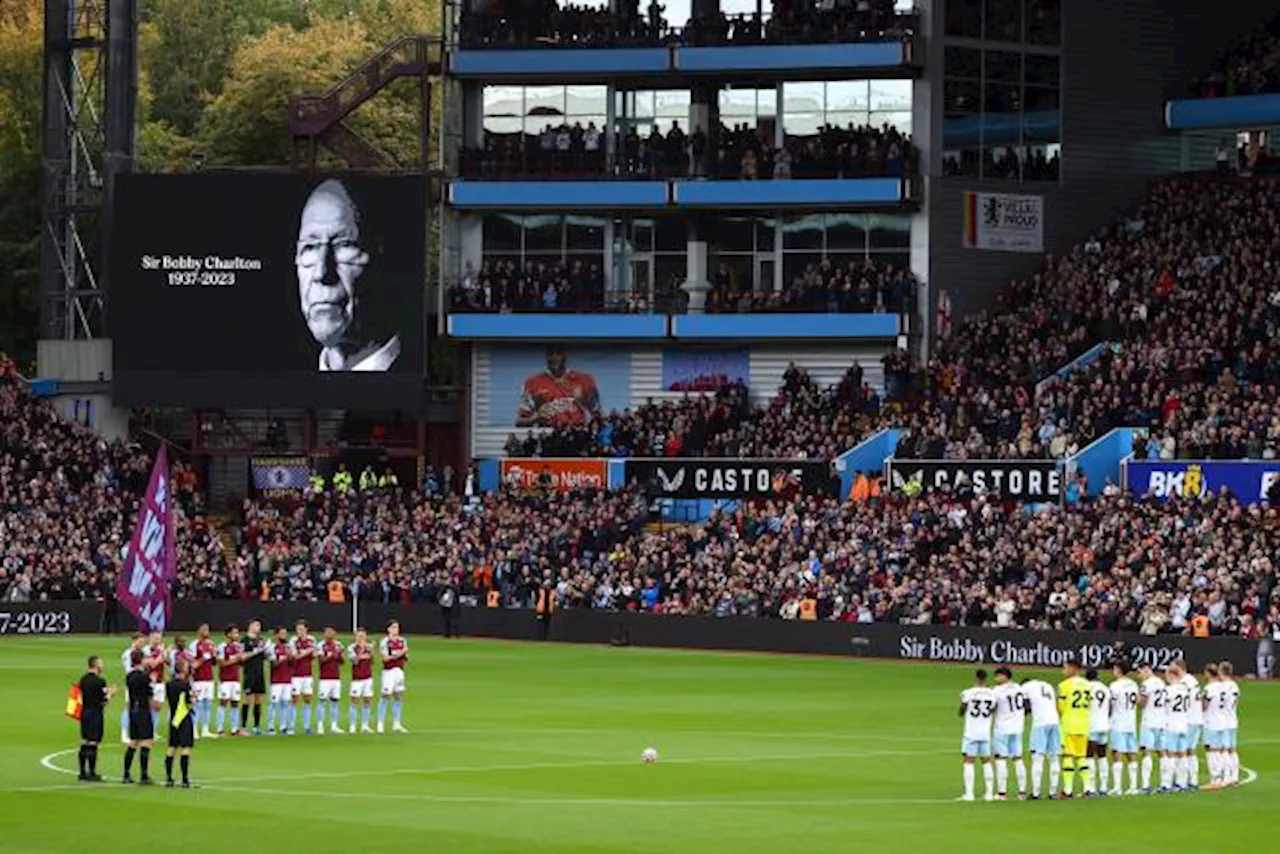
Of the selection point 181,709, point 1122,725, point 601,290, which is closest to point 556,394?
point 601,290

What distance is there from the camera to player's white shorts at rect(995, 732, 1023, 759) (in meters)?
38.2

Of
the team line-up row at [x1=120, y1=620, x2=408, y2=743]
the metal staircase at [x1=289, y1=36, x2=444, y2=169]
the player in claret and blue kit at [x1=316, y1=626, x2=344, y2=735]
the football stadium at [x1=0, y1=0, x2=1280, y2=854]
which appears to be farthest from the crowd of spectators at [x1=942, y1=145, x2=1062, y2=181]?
the player in claret and blue kit at [x1=316, y1=626, x2=344, y2=735]

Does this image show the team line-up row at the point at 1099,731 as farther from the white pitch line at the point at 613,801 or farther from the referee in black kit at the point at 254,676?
the referee in black kit at the point at 254,676

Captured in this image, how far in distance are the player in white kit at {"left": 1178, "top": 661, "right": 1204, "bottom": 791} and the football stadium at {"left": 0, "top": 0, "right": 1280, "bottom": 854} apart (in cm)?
2150

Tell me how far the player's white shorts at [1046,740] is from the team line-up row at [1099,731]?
14mm

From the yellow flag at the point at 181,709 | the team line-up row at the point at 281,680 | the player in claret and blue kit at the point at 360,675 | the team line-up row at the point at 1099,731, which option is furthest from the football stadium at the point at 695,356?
the yellow flag at the point at 181,709

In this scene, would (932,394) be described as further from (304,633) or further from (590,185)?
(304,633)

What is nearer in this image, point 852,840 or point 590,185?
point 852,840

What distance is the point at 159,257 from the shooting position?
8806 cm

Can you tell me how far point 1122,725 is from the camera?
3944 centimetres

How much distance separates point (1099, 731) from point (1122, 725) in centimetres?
51

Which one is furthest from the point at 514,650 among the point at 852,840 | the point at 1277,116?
the point at 852,840

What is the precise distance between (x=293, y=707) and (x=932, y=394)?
3893 cm

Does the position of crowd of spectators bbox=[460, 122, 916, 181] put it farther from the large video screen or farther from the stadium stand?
the large video screen
